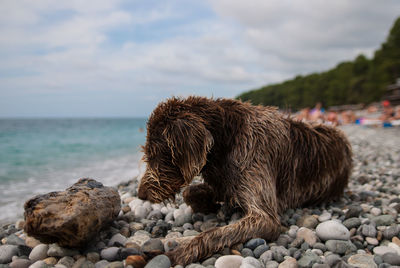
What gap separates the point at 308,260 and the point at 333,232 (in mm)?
780

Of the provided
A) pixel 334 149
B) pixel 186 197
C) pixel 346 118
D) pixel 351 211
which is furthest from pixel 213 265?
pixel 346 118

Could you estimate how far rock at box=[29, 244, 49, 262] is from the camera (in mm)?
3396

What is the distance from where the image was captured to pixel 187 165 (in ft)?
11.7

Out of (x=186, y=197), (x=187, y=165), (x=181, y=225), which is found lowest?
(x=181, y=225)

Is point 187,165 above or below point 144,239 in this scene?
above

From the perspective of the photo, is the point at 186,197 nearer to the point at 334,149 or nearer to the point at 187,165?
the point at 187,165

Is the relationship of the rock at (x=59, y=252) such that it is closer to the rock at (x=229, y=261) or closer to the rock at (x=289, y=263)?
the rock at (x=229, y=261)

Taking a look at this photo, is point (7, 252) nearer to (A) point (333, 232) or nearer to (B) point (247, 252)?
(B) point (247, 252)

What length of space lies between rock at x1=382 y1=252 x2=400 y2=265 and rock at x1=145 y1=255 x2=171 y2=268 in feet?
7.36

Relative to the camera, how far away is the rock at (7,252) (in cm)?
337

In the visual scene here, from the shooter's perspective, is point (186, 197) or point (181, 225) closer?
point (181, 225)

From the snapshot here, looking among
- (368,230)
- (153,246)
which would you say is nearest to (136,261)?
(153,246)

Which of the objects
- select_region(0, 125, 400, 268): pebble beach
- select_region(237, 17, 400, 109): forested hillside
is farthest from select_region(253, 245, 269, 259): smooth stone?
select_region(237, 17, 400, 109): forested hillside

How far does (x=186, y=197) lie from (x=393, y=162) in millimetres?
7868
